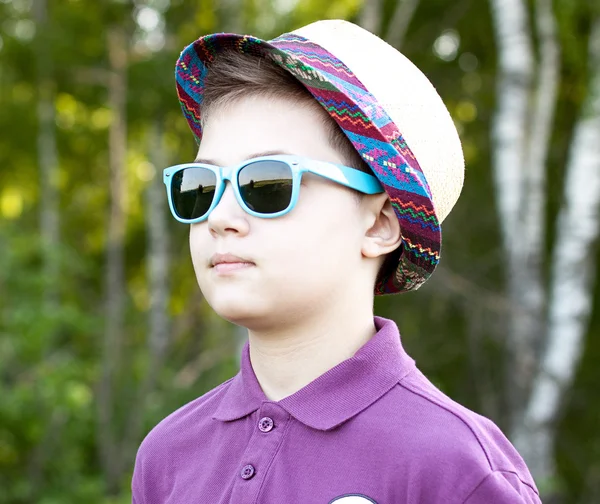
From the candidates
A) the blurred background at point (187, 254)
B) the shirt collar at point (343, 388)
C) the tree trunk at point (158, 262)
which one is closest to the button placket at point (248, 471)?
the shirt collar at point (343, 388)

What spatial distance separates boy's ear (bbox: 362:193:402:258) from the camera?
1.67 metres

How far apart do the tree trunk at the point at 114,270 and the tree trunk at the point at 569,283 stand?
3524mm

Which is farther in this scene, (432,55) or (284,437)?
(432,55)

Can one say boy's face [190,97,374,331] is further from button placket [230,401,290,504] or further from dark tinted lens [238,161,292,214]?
button placket [230,401,290,504]

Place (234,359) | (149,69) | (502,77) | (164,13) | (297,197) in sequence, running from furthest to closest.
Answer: (164,13) → (149,69) → (234,359) → (502,77) → (297,197)

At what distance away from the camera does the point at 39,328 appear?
19.9 ft

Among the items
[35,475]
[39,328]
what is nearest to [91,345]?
[35,475]

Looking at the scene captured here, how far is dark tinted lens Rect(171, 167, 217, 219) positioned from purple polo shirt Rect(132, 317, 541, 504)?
35cm

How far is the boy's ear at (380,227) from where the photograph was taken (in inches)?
65.7

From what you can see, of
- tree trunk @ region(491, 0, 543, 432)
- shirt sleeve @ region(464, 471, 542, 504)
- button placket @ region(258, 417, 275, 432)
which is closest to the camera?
shirt sleeve @ region(464, 471, 542, 504)

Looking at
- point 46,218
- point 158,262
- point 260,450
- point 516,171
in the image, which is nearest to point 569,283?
point 516,171

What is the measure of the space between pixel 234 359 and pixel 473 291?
1.96 meters

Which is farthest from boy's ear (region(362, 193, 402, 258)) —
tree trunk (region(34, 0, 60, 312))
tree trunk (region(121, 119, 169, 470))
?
tree trunk (region(34, 0, 60, 312))

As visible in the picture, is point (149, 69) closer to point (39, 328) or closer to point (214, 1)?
point (214, 1)
